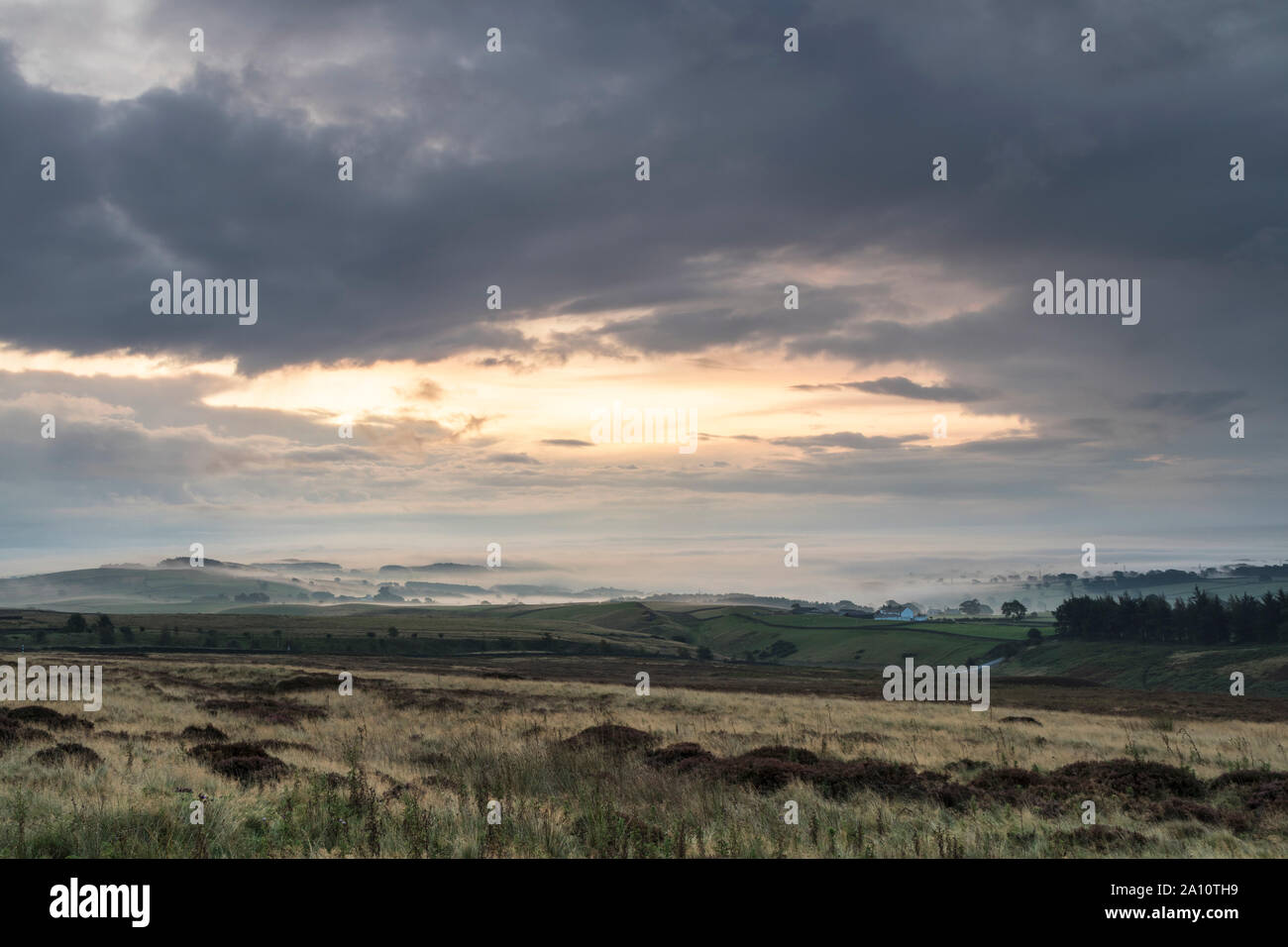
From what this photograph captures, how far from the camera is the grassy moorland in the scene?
10.1 metres

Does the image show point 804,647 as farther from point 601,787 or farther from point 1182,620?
point 601,787

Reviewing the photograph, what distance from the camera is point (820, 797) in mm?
Result: 13648

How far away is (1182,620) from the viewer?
15312 cm

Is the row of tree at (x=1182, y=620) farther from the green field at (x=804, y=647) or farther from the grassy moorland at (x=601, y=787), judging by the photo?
the grassy moorland at (x=601, y=787)

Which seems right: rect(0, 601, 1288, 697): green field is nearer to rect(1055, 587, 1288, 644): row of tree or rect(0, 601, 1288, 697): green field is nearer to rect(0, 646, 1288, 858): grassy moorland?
rect(1055, 587, 1288, 644): row of tree

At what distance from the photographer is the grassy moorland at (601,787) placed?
1009 cm

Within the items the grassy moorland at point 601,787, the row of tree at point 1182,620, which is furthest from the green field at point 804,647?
the grassy moorland at point 601,787

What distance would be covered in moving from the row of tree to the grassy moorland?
463 ft

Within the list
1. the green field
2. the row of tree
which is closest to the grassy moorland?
the green field

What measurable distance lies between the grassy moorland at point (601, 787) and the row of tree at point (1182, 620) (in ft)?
463
